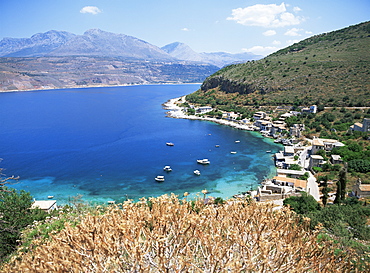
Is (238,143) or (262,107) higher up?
(262,107)

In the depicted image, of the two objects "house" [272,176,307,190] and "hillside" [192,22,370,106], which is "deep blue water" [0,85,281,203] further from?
"hillside" [192,22,370,106]

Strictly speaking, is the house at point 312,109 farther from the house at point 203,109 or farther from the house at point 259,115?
Answer: the house at point 203,109

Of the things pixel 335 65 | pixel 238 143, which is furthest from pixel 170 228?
pixel 335 65

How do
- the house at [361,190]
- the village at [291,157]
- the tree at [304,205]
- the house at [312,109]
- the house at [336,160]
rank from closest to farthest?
the tree at [304,205] < the house at [361,190] < the village at [291,157] < the house at [336,160] < the house at [312,109]

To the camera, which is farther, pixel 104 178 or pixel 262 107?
pixel 262 107

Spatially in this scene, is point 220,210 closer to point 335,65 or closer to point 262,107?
point 262,107

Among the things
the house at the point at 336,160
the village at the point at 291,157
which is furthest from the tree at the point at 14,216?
the house at the point at 336,160

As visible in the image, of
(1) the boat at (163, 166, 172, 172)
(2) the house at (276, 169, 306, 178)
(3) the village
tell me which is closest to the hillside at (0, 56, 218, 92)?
(3) the village
